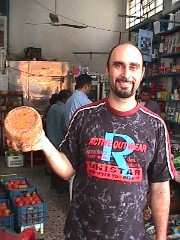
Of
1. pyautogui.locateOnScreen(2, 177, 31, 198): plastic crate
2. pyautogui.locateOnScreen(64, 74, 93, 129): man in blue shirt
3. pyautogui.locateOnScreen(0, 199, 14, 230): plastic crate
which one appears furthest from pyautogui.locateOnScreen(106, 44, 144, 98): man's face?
pyautogui.locateOnScreen(2, 177, 31, 198): plastic crate

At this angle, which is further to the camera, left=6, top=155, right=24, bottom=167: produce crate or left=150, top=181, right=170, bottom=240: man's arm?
left=6, top=155, right=24, bottom=167: produce crate

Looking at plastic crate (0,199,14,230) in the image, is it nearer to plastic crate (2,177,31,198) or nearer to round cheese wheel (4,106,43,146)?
plastic crate (2,177,31,198)

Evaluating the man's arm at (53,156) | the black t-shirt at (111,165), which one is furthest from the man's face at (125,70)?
the man's arm at (53,156)

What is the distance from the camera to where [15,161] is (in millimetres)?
6797

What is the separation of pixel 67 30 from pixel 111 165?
8.59 metres

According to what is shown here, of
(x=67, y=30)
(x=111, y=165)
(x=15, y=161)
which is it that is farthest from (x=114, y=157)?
(x=67, y=30)

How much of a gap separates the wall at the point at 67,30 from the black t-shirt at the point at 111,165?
7.96 m

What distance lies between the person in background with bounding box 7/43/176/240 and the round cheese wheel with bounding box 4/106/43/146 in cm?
6

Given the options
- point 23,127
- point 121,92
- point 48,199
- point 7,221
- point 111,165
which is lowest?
point 48,199

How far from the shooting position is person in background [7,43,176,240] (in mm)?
1378

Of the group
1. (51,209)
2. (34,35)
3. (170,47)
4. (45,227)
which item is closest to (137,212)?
(45,227)

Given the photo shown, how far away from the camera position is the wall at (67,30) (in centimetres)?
910

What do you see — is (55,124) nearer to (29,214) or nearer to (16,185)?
(16,185)

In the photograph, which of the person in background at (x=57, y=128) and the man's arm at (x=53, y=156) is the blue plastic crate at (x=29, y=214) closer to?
the person in background at (x=57, y=128)
